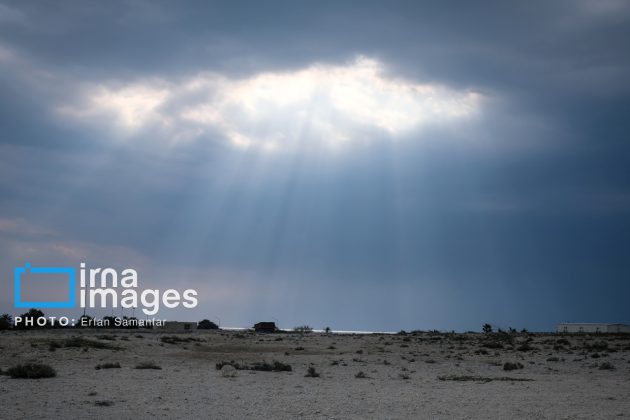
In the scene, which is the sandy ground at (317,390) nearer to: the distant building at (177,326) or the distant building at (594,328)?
the distant building at (177,326)

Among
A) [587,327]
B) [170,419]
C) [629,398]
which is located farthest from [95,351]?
[587,327]

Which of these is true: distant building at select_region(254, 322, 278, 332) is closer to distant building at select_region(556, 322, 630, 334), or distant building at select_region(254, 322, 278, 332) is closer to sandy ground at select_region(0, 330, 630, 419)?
distant building at select_region(556, 322, 630, 334)

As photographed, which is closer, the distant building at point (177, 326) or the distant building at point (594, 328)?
the distant building at point (177, 326)

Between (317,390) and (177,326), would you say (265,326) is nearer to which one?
(177,326)

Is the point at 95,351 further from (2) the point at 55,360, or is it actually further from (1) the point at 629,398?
(1) the point at 629,398

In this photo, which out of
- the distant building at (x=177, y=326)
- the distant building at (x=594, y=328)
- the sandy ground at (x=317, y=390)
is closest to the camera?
the sandy ground at (x=317, y=390)

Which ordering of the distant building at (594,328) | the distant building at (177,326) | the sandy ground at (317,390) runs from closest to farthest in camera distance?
the sandy ground at (317,390)
the distant building at (177,326)
the distant building at (594,328)

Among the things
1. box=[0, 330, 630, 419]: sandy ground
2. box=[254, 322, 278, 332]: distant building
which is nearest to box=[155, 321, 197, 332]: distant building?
box=[254, 322, 278, 332]: distant building

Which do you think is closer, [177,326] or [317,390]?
[317,390]

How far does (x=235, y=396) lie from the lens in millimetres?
18047

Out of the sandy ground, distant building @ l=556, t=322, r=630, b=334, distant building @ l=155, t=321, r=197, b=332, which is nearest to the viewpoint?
the sandy ground

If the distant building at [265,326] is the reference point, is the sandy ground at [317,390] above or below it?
above

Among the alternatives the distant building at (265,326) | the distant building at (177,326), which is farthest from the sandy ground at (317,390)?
the distant building at (265,326)

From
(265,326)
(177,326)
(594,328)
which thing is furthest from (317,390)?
(594,328)
